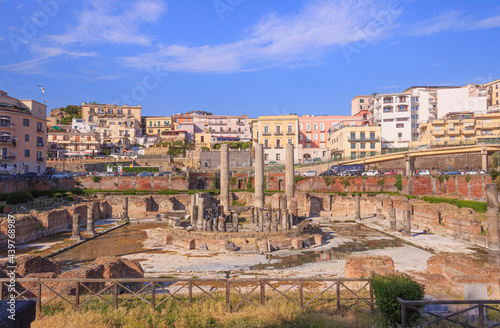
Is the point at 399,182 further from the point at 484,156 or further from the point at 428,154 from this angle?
the point at 484,156

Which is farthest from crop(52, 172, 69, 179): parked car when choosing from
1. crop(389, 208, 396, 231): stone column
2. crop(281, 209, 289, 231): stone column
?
crop(389, 208, 396, 231): stone column

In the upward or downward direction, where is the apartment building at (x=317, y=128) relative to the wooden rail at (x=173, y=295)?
upward

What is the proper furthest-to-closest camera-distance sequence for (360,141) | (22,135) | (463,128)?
(360,141), (463,128), (22,135)

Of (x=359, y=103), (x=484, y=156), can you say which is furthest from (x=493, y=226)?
(x=359, y=103)

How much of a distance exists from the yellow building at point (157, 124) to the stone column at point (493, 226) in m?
83.9

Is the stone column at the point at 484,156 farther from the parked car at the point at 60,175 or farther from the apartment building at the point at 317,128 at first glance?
the parked car at the point at 60,175

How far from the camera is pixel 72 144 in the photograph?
251ft

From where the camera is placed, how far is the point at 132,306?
1011cm

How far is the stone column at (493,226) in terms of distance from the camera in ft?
57.7

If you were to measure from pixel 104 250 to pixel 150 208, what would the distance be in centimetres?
1930

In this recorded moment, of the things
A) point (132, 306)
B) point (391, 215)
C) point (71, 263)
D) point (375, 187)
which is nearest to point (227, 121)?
point (375, 187)

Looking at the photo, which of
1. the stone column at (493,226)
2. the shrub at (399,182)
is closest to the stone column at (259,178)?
the stone column at (493,226)

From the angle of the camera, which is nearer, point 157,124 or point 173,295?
point 173,295

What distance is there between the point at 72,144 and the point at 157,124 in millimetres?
24681
